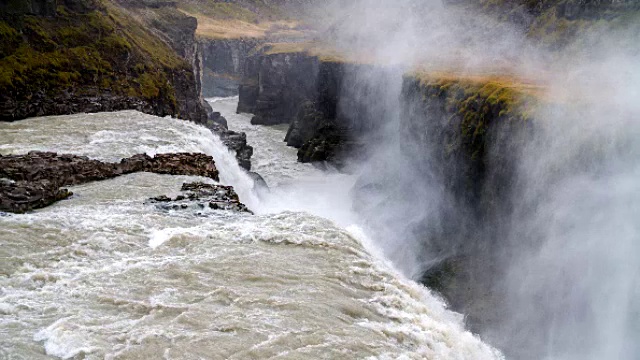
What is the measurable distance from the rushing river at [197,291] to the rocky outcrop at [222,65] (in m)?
97.3

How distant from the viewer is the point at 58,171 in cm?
2577

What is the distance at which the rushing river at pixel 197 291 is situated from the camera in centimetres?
1333

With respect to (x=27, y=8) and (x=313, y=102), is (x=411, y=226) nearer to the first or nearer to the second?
(x=27, y=8)

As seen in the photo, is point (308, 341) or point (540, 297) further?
point (540, 297)

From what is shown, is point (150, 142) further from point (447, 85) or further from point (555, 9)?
point (555, 9)

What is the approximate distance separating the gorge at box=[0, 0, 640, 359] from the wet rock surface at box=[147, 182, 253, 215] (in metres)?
0.49

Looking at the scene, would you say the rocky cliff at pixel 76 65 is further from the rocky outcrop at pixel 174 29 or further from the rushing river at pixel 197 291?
the rushing river at pixel 197 291

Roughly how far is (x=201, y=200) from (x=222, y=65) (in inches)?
4215

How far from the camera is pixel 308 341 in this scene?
542 inches

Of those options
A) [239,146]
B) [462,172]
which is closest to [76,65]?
[239,146]

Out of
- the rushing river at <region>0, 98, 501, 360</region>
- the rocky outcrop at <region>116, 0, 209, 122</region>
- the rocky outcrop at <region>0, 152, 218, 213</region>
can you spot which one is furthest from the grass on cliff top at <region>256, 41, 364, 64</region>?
the rushing river at <region>0, 98, 501, 360</region>

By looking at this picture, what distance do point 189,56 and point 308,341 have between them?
2656 inches

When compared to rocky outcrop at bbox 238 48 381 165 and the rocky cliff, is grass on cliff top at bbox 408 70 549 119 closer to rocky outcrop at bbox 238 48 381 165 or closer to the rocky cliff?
rocky outcrop at bbox 238 48 381 165

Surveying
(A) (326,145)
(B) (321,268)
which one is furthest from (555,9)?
(B) (321,268)
